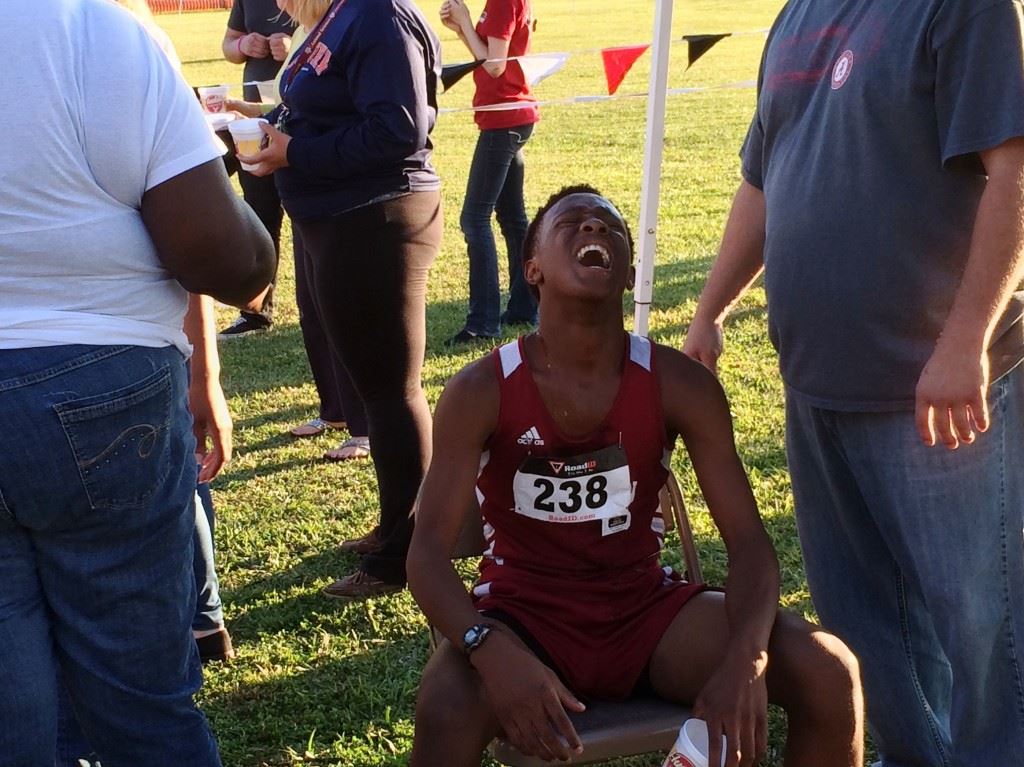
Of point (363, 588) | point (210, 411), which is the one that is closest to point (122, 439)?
point (210, 411)

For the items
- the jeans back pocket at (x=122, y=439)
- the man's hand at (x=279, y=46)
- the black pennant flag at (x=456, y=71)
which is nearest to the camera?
the jeans back pocket at (x=122, y=439)

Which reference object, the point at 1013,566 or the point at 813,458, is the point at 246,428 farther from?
Result: the point at 1013,566

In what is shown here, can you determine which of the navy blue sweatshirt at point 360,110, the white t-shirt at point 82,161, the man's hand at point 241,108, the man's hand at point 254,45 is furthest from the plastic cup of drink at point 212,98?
the man's hand at point 254,45

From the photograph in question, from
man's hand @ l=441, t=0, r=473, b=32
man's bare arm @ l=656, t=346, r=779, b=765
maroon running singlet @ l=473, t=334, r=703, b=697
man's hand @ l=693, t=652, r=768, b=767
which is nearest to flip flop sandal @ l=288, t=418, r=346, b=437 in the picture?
man's hand @ l=441, t=0, r=473, b=32

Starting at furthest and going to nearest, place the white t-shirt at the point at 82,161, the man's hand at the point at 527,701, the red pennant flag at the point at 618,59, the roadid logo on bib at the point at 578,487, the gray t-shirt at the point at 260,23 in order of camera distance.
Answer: the red pennant flag at the point at 618,59, the gray t-shirt at the point at 260,23, the roadid logo on bib at the point at 578,487, the man's hand at the point at 527,701, the white t-shirt at the point at 82,161

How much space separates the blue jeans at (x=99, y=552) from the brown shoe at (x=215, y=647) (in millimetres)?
1545

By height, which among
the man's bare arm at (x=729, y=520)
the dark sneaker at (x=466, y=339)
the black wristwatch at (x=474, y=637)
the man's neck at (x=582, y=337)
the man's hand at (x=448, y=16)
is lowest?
the dark sneaker at (x=466, y=339)

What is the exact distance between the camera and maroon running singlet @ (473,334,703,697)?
255cm

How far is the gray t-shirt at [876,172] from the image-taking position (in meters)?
2.09

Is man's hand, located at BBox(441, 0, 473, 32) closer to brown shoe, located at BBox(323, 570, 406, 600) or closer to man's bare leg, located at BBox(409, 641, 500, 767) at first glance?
brown shoe, located at BBox(323, 570, 406, 600)

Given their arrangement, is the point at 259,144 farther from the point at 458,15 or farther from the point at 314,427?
the point at 458,15

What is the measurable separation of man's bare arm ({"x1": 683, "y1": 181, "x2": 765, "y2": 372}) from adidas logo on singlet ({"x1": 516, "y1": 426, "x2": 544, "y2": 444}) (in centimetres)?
54

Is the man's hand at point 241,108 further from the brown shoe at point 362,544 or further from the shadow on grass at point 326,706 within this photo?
the shadow on grass at point 326,706

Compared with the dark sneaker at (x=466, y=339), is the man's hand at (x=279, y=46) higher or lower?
higher
